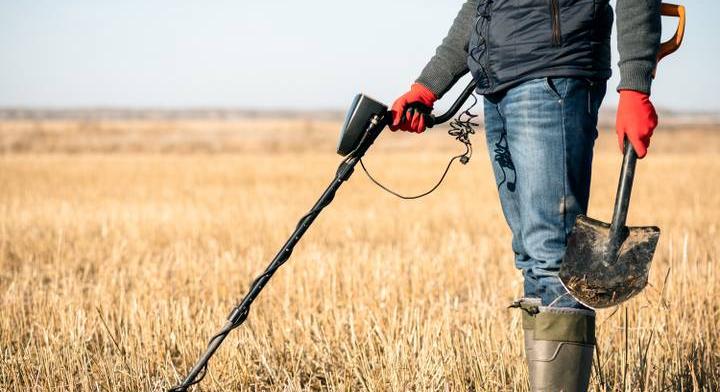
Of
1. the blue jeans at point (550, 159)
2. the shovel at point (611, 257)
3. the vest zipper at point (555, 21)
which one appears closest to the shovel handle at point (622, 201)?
the shovel at point (611, 257)

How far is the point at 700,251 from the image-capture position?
22.5 ft

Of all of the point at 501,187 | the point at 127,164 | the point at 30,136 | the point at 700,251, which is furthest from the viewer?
the point at 30,136

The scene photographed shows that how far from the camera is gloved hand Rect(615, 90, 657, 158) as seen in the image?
2047mm

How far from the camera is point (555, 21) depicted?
83.6 inches

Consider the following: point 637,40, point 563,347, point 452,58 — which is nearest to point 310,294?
point 452,58

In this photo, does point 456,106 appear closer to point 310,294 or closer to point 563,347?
point 563,347

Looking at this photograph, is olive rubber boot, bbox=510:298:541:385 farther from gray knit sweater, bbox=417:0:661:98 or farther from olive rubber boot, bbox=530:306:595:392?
gray knit sweater, bbox=417:0:661:98

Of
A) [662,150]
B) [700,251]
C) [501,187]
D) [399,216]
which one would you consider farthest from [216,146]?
[501,187]

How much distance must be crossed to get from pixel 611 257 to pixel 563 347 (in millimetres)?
344

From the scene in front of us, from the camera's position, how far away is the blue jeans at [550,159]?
2.14 metres

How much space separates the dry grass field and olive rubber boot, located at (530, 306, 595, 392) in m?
0.35

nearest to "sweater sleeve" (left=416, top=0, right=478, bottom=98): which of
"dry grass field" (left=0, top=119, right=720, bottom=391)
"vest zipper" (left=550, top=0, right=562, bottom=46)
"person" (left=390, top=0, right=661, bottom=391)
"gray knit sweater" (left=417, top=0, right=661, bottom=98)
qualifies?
"person" (left=390, top=0, right=661, bottom=391)

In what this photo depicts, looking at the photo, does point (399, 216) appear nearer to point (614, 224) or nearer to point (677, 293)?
point (677, 293)

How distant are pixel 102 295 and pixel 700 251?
556 cm
